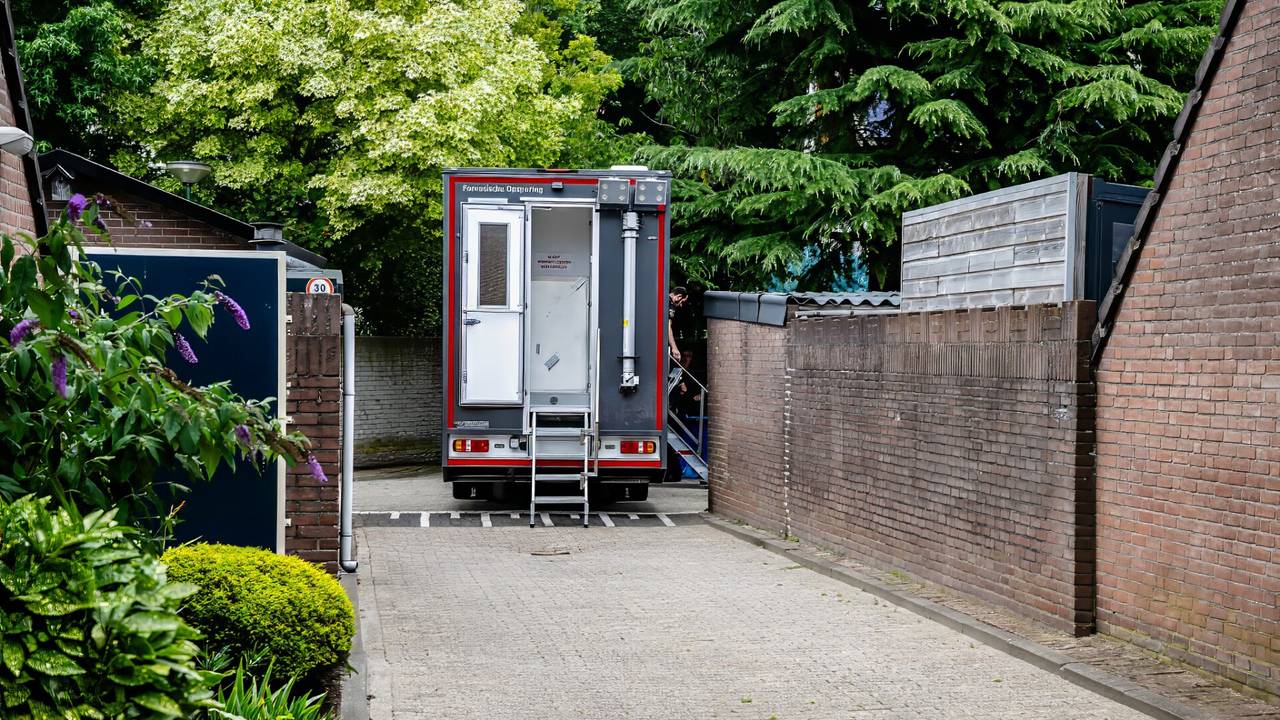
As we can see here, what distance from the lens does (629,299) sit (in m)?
16.2

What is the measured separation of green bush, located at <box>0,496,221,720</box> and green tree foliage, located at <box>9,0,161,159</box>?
840 inches

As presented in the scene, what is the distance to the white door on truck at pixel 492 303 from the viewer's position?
16016 millimetres

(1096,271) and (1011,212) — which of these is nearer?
(1096,271)

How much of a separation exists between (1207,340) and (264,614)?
5.50 meters

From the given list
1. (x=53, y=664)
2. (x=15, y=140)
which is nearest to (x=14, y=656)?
(x=53, y=664)

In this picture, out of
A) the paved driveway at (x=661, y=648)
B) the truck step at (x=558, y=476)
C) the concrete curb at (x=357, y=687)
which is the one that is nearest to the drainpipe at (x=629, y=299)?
the truck step at (x=558, y=476)

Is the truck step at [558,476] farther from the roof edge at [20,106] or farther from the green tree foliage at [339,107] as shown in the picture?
the roof edge at [20,106]

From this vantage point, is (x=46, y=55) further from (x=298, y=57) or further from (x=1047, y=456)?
(x=1047, y=456)

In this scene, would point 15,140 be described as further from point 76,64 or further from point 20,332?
point 76,64

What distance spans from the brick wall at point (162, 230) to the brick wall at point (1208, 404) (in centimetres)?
1207

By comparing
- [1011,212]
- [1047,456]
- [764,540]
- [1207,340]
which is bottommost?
[764,540]

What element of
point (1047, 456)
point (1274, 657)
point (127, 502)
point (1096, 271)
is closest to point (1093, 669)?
point (1274, 657)

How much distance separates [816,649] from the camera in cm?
885

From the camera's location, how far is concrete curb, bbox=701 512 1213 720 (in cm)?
699
